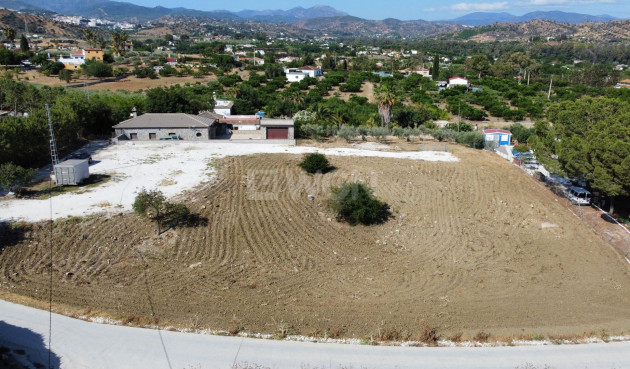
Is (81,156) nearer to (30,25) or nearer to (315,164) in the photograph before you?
(315,164)

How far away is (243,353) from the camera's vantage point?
39.9 ft

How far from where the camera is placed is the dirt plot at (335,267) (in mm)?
14617

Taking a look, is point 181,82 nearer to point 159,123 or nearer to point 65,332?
point 159,123

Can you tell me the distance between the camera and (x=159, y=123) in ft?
123

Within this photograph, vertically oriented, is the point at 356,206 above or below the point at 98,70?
below

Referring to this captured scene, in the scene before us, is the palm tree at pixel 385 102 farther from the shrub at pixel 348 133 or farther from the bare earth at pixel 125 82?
the bare earth at pixel 125 82

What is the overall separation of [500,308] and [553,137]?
54.8 feet

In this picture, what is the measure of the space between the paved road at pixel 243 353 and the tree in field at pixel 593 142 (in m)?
12.1

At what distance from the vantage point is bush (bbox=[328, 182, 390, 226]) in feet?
71.4

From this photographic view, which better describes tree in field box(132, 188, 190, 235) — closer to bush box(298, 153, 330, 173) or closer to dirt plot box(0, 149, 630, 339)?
dirt plot box(0, 149, 630, 339)

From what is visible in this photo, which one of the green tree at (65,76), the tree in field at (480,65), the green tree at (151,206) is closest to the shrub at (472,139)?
the green tree at (151,206)

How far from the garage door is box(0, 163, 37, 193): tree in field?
62.8 feet

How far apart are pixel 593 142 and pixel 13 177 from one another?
97.9 ft

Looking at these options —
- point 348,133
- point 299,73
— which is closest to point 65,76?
point 299,73
